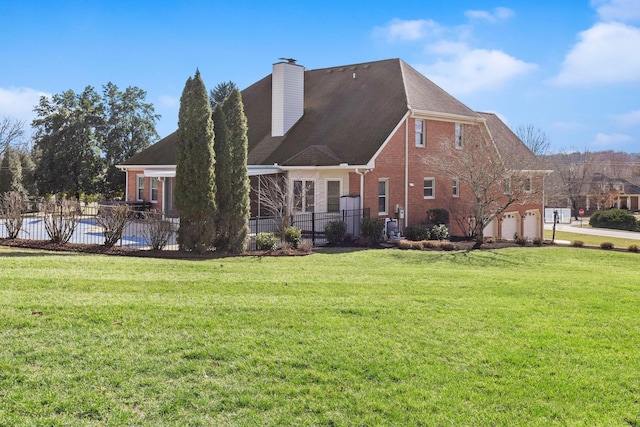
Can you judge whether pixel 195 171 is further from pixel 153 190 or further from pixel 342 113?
pixel 153 190

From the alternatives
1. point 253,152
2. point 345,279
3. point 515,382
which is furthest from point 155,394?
point 253,152

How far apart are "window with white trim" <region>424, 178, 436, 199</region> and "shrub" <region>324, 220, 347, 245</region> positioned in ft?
23.2

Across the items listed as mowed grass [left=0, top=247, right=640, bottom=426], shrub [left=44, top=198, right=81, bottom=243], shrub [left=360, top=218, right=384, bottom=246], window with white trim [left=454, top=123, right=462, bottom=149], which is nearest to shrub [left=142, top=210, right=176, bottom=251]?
shrub [left=44, top=198, right=81, bottom=243]

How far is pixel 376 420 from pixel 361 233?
16959mm

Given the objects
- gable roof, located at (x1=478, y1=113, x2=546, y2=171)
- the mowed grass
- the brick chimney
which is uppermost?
the brick chimney

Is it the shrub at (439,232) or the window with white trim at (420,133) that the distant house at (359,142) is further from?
the shrub at (439,232)

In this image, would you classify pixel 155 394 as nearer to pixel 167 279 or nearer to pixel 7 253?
pixel 167 279

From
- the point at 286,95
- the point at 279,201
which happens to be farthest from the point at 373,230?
the point at 286,95

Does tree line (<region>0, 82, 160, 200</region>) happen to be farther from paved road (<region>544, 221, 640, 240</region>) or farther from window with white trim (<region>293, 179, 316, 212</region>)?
paved road (<region>544, 221, 640, 240</region>)

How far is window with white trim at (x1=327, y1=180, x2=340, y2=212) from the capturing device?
2416 centimetres

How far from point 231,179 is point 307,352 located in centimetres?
1067

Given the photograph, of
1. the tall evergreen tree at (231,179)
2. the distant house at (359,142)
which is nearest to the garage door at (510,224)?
the distant house at (359,142)

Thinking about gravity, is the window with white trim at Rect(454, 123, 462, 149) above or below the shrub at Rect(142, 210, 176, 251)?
above

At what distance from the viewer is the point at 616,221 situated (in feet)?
164
